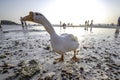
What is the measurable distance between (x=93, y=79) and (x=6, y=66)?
3.58 metres

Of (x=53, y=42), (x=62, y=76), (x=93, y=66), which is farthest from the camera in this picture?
(x=93, y=66)

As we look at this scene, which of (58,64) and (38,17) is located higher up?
(38,17)

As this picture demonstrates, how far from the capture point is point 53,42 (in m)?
4.83

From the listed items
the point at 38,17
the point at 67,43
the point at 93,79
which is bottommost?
the point at 93,79

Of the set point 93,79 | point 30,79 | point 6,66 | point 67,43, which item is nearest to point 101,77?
point 93,79

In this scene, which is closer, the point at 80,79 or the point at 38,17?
the point at 80,79

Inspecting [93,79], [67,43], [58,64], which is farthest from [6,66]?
[93,79]

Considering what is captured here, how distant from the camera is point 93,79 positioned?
13.2 ft

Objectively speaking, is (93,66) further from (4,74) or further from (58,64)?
(4,74)

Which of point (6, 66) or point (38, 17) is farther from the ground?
point (38, 17)

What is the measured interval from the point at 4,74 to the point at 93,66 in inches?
142

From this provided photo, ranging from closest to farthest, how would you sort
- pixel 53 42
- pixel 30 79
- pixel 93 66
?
pixel 30 79, pixel 53 42, pixel 93 66

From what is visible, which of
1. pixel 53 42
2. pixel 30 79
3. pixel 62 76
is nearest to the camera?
pixel 30 79

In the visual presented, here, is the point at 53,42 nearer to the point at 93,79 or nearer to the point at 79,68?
the point at 79,68
